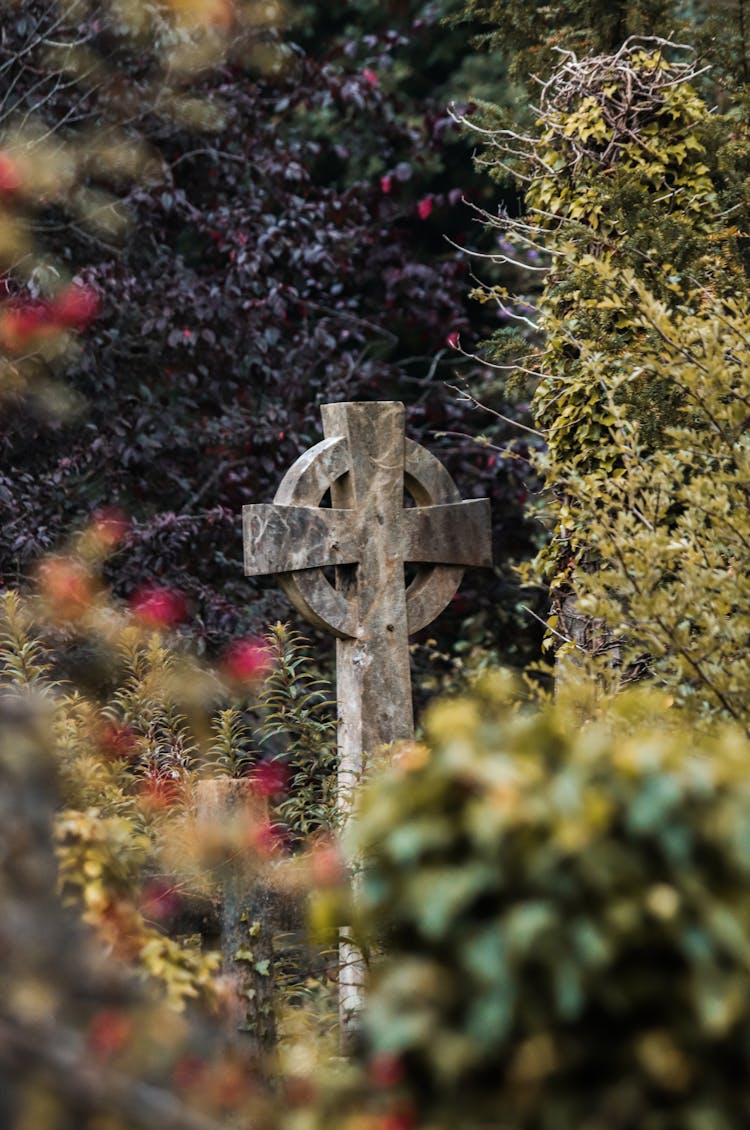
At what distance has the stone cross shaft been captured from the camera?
4598mm

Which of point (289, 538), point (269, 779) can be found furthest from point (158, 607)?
point (289, 538)

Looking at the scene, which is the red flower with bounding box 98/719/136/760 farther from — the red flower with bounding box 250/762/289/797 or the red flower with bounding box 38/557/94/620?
the red flower with bounding box 38/557/94/620

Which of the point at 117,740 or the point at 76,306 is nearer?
the point at 117,740

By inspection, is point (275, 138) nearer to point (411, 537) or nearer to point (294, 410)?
point (294, 410)

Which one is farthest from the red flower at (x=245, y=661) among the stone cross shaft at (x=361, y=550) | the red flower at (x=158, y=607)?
the stone cross shaft at (x=361, y=550)

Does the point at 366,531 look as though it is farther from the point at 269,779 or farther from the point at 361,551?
the point at 269,779

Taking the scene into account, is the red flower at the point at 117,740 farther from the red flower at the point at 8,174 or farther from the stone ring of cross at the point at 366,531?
the red flower at the point at 8,174

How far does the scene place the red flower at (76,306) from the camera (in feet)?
22.4

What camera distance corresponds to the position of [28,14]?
7332 millimetres

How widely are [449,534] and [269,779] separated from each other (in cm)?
113

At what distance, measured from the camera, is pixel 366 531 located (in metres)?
4.79

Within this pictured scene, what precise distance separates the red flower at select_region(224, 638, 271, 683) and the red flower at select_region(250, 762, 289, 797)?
0.49m

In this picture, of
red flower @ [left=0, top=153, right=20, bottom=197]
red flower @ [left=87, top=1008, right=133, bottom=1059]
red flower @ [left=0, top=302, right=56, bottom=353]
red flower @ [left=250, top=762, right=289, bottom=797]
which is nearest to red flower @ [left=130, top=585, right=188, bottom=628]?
red flower @ [left=250, top=762, right=289, bottom=797]

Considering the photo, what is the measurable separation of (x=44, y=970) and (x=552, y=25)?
17.7 ft
